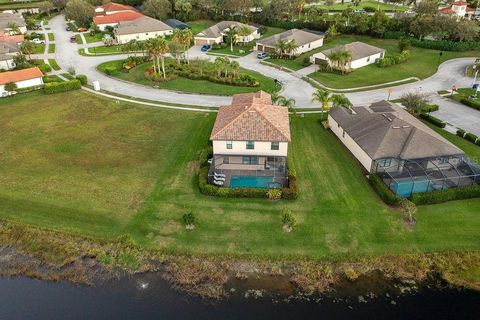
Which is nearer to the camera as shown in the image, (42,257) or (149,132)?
(42,257)

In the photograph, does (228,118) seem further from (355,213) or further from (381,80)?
(381,80)

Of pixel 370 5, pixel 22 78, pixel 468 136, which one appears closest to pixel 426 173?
pixel 468 136

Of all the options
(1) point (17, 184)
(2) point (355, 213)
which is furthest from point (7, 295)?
(2) point (355, 213)

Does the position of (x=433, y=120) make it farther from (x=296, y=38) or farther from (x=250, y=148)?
(x=296, y=38)

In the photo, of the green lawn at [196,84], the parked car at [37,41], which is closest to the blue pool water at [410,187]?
the green lawn at [196,84]

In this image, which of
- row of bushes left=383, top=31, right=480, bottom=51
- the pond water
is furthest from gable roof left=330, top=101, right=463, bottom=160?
row of bushes left=383, top=31, right=480, bottom=51

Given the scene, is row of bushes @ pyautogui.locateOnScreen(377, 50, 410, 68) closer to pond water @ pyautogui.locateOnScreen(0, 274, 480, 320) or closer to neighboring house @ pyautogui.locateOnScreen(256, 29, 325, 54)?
neighboring house @ pyautogui.locateOnScreen(256, 29, 325, 54)

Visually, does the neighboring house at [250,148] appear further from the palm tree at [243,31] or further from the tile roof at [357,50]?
the palm tree at [243,31]
